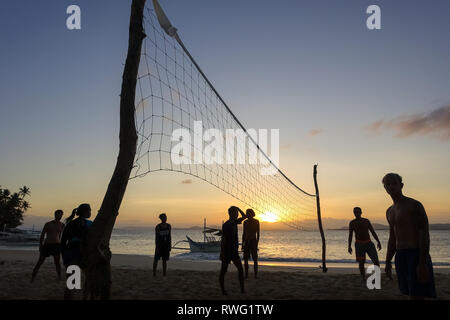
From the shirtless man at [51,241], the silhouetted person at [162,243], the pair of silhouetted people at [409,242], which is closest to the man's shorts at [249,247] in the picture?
the silhouetted person at [162,243]

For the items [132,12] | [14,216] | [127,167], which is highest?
[132,12]

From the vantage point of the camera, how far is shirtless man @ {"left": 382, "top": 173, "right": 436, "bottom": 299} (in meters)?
3.23

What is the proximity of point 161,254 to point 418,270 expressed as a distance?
5753 millimetres

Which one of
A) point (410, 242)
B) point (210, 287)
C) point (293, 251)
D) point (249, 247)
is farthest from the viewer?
point (293, 251)

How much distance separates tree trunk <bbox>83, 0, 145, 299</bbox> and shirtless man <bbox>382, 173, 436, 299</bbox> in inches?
117

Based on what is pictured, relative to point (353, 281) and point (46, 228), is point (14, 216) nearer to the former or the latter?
point (46, 228)

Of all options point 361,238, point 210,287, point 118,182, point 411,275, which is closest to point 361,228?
point 361,238

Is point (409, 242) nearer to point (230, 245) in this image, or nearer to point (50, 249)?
point (230, 245)

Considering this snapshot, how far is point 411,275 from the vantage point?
3.31 meters

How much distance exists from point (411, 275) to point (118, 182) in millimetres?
3309

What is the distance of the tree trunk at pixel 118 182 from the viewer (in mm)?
4207

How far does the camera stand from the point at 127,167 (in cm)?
436

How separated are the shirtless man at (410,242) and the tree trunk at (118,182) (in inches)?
117
